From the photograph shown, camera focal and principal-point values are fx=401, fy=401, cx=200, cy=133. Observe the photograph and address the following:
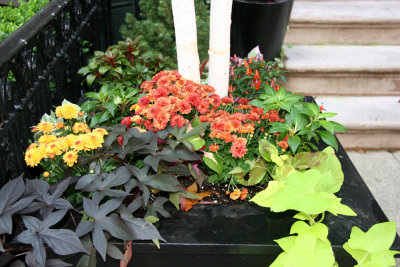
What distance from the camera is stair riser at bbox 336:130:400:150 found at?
9.95 feet

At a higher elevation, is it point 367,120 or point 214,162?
point 214,162

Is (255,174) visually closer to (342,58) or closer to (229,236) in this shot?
(229,236)

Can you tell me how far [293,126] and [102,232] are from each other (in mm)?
859

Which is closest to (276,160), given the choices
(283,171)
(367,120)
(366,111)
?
(283,171)

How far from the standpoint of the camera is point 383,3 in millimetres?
3818

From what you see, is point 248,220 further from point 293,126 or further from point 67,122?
point 67,122

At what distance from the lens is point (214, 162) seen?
154 centimetres

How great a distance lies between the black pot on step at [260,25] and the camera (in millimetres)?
2777

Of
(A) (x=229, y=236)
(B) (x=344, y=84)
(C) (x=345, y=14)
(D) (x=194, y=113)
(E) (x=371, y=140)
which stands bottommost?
(E) (x=371, y=140)

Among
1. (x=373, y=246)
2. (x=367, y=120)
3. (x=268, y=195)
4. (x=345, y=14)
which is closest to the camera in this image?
(x=373, y=246)

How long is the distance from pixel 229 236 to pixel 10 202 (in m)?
0.71

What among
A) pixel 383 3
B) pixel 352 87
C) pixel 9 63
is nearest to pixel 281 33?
pixel 352 87

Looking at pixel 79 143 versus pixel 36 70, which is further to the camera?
pixel 36 70

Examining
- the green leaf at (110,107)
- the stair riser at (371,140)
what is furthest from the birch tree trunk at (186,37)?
the stair riser at (371,140)
